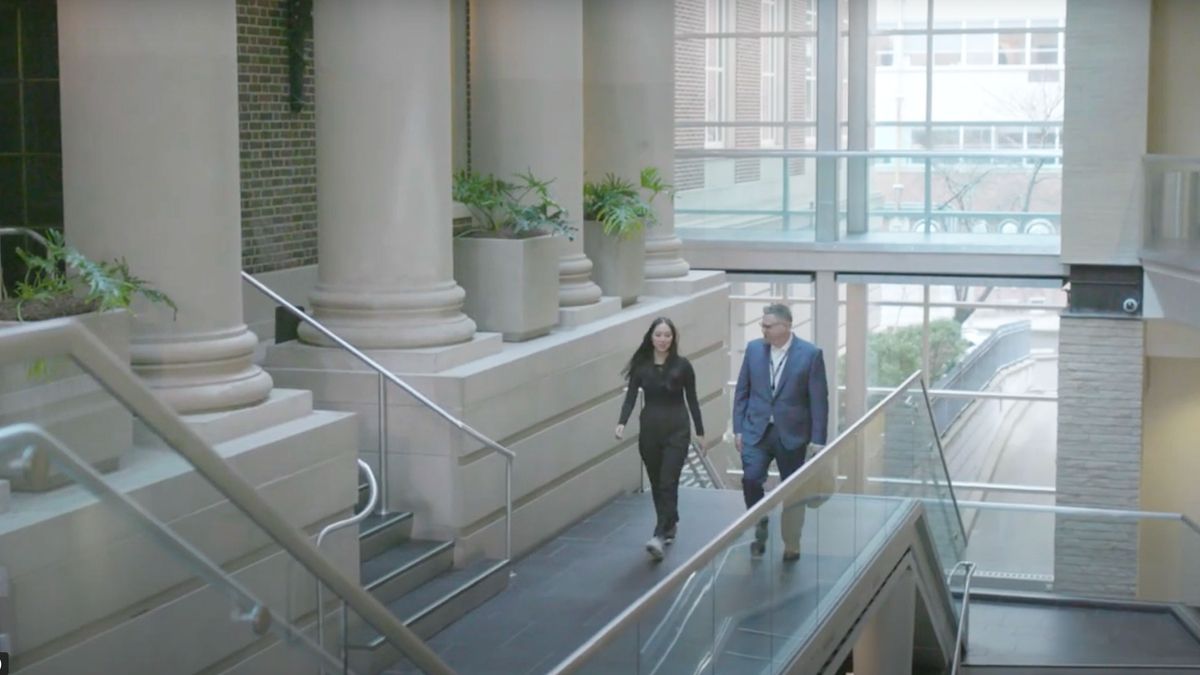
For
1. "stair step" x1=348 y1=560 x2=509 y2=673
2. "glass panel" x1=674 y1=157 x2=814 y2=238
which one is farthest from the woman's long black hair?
"glass panel" x1=674 y1=157 x2=814 y2=238

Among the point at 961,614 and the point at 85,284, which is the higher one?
the point at 85,284

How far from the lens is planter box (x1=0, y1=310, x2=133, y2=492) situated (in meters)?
3.92

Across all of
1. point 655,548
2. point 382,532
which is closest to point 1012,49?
point 655,548

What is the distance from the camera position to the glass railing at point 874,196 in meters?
21.2

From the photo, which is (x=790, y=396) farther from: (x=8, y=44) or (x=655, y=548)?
(x=8, y=44)

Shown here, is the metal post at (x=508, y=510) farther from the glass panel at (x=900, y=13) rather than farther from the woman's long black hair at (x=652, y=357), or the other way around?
the glass panel at (x=900, y=13)

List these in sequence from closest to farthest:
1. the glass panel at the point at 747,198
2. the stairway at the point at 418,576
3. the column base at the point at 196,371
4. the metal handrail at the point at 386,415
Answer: the column base at the point at 196,371, the stairway at the point at 418,576, the metal handrail at the point at 386,415, the glass panel at the point at 747,198

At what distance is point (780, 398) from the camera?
10.9 meters

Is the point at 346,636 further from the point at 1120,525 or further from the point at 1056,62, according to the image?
the point at 1056,62

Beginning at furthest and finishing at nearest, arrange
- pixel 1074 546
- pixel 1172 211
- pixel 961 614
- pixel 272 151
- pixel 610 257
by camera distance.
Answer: pixel 1172 211
pixel 1074 546
pixel 610 257
pixel 961 614
pixel 272 151

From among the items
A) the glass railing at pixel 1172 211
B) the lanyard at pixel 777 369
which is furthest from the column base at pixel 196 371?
the glass railing at pixel 1172 211

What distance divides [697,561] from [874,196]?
1550 centimetres

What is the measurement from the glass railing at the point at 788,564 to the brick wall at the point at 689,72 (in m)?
11.6

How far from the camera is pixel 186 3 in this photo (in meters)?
8.79
